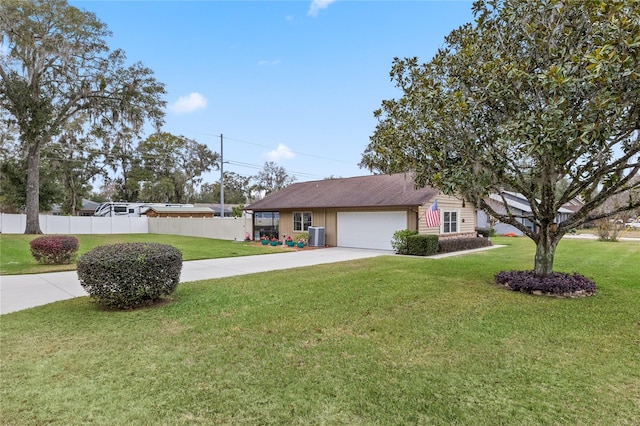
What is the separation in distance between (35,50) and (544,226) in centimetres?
2222

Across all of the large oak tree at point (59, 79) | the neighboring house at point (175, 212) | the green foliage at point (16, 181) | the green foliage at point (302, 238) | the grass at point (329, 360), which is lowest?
the grass at point (329, 360)

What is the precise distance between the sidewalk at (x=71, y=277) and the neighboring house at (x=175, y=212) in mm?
23647

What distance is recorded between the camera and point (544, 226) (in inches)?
293

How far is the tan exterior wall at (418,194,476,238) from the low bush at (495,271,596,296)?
744cm

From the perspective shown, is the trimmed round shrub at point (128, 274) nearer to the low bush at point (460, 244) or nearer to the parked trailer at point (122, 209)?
the low bush at point (460, 244)

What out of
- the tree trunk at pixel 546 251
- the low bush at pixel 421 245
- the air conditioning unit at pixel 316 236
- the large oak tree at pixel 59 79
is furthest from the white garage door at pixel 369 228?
the large oak tree at pixel 59 79

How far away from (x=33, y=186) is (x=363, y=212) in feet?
62.9

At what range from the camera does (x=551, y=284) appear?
6.76m

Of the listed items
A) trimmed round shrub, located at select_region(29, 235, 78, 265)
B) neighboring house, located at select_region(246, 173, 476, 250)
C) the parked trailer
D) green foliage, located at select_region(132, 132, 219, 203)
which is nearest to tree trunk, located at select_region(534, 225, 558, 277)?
neighboring house, located at select_region(246, 173, 476, 250)

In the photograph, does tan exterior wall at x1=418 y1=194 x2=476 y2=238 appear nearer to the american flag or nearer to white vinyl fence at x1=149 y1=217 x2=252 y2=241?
the american flag

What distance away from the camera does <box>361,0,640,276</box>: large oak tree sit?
4742mm

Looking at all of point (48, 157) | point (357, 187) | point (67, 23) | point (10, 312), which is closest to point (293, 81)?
point (357, 187)

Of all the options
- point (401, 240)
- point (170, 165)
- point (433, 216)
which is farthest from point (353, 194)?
point (170, 165)

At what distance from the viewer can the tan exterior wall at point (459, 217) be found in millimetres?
14905
